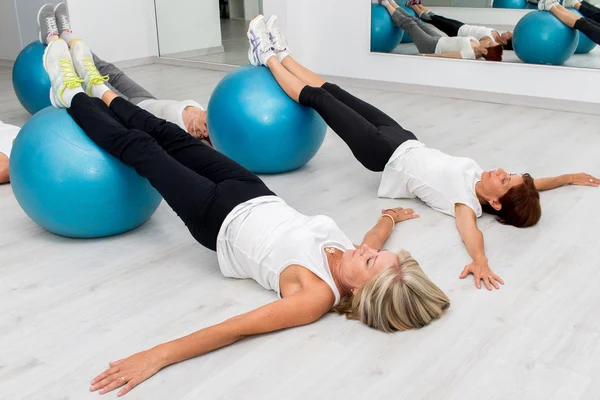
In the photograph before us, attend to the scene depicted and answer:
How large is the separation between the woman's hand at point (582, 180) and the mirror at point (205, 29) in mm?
3900

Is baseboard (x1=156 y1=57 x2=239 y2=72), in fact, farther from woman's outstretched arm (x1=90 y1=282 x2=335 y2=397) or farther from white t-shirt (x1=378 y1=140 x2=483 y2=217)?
woman's outstretched arm (x1=90 y1=282 x2=335 y2=397)

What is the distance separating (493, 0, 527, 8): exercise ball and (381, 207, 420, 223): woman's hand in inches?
103

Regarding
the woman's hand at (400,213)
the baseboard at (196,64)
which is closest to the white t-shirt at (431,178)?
the woman's hand at (400,213)

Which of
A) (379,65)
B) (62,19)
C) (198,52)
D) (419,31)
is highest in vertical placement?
(62,19)

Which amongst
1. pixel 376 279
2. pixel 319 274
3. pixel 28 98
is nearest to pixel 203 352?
pixel 319 274

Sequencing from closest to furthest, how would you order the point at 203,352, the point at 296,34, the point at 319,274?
1. the point at 203,352
2. the point at 319,274
3. the point at 296,34

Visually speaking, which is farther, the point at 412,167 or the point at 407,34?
the point at 407,34

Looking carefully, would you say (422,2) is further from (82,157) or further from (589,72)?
(82,157)

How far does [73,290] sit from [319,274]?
0.97m

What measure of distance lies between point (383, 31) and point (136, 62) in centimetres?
312

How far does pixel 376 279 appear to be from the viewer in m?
1.96

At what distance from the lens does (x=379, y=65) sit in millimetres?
5766

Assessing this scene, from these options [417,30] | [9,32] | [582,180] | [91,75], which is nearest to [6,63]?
[9,32]

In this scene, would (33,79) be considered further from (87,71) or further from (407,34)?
(407,34)
